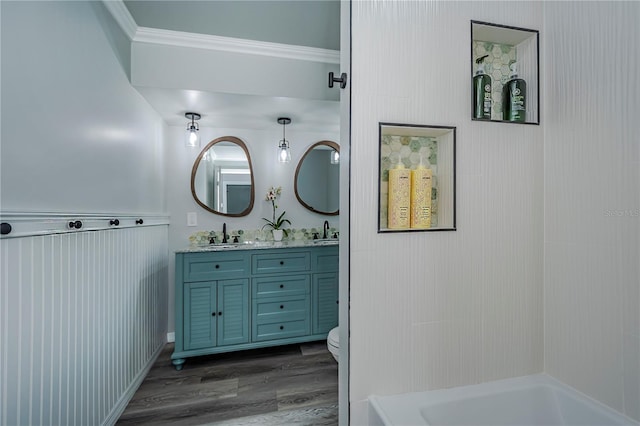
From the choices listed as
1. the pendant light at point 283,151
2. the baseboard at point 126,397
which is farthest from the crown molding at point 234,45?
the baseboard at point 126,397

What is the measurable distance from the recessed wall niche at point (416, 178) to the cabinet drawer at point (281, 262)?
1376 millimetres

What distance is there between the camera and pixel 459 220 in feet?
3.43

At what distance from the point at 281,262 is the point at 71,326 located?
1.35m

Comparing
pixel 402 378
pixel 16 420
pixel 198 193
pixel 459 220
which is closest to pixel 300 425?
pixel 402 378

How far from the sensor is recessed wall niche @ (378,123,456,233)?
1.02 meters

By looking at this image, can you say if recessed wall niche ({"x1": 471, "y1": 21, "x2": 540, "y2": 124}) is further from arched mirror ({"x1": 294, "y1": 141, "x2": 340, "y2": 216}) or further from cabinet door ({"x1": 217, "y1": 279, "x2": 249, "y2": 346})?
cabinet door ({"x1": 217, "y1": 279, "x2": 249, "y2": 346})

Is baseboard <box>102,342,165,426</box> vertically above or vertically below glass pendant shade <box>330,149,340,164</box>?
below

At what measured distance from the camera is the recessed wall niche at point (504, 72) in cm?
108

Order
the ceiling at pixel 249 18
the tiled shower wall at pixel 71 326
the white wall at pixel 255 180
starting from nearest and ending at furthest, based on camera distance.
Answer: the tiled shower wall at pixel 71 326 < the ceiling at pixel 249 18 < the white wall at pixel 255 180

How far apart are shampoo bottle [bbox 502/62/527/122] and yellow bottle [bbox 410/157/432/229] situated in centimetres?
46

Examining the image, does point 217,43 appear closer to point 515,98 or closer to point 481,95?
point 481,95

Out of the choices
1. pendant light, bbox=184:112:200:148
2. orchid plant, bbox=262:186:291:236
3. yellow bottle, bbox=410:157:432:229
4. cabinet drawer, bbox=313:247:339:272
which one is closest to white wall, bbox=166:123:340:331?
orchid plant, bbox=262:186:291:236

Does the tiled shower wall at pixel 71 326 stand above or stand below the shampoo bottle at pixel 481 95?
below

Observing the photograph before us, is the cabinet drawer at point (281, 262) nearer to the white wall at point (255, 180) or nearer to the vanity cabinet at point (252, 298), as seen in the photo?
the vanity cabinet at point (252, 298)
